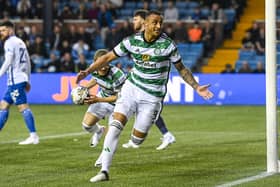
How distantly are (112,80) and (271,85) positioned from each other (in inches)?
123

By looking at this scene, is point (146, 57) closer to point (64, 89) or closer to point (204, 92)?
point (204, 92)

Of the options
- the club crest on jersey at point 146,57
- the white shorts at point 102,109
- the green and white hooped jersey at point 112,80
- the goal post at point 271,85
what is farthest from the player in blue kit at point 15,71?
the goal post at point 271,85

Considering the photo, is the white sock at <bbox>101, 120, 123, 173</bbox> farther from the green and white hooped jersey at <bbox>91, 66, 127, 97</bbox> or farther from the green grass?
the green and white hooped jersey at <bbox>91, 66, 127, 97</bbox>

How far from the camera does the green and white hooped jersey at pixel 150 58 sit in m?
11.1

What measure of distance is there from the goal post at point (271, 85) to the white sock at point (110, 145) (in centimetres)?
206

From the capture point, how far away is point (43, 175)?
11.4 meters

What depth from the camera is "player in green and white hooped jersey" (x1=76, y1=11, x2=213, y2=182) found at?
36.0 ft

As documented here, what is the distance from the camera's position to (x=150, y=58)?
11078mm

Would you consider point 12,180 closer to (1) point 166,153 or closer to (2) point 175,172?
(2) point 175,172

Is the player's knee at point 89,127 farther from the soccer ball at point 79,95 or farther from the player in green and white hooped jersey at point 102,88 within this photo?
the soccer ball at point 79,95

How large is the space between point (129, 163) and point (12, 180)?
7.36 ft

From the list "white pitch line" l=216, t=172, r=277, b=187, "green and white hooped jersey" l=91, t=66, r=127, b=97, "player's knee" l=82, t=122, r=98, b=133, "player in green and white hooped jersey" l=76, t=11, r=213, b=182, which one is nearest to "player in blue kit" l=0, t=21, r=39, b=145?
"player's knee" l=82, t=122, r=98, b=133

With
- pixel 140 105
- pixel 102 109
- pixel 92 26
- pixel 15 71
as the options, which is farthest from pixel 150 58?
pixel 92 26

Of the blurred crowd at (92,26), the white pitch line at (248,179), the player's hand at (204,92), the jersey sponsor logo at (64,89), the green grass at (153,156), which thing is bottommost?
the jersey sponsor logo at (64,89)
